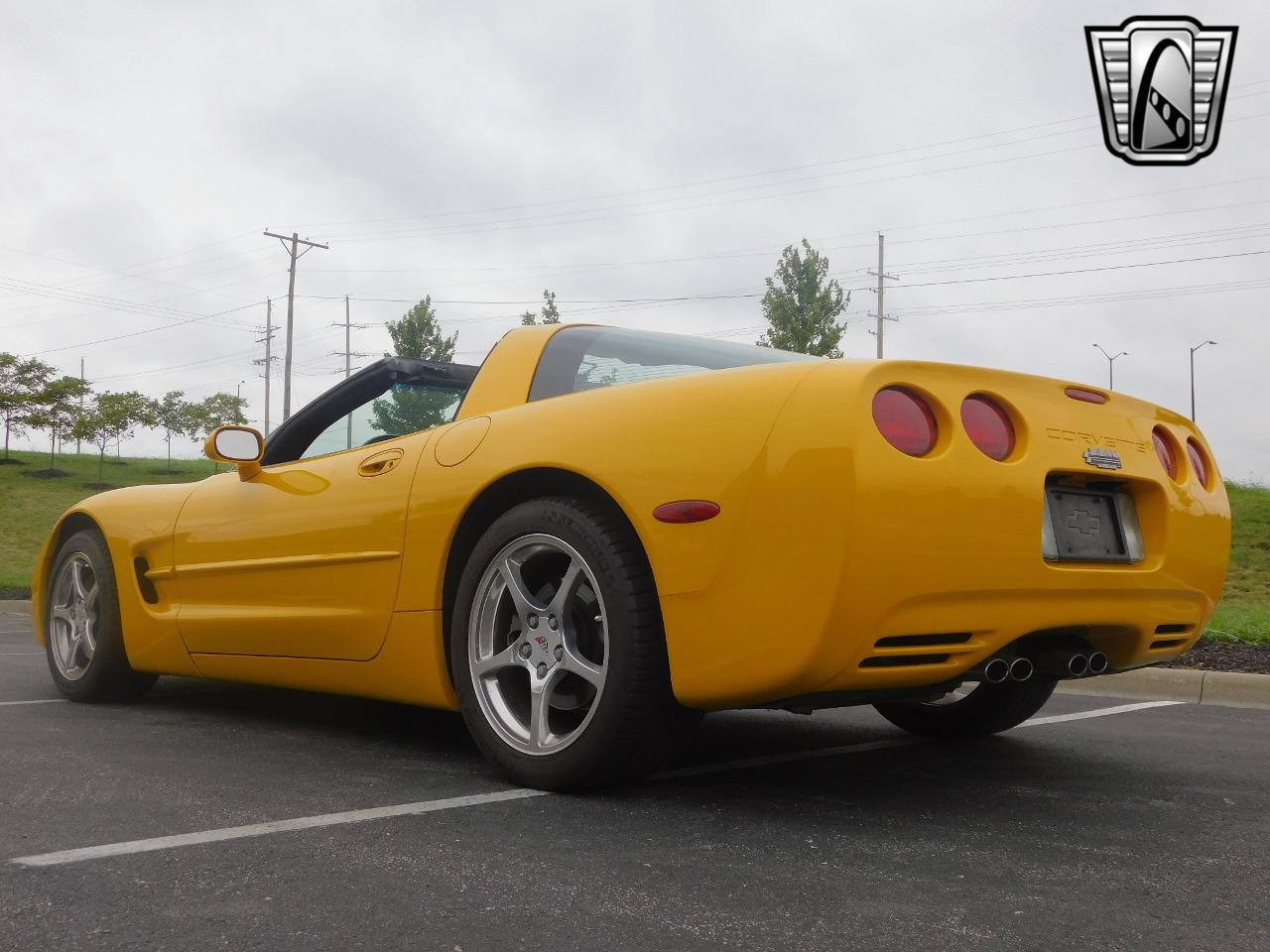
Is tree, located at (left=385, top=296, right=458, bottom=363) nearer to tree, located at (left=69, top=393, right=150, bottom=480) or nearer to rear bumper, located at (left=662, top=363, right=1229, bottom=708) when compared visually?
tree, located at (left=69, top=393, right=150, bottom=480)

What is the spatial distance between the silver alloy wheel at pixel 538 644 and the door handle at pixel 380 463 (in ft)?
2.07

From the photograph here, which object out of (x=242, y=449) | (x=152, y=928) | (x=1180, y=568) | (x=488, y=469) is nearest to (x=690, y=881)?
(x=152, y=928)

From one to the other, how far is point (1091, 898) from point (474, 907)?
44.6 inches

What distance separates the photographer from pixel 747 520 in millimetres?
2688

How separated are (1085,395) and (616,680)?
4.69 feet

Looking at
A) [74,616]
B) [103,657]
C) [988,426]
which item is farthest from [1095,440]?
[74,616]

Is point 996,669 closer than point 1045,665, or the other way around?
point 996,669

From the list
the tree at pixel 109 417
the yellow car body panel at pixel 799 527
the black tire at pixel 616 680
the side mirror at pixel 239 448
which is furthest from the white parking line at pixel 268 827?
the tree at pixel 109 417

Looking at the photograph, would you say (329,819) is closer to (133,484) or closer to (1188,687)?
(1188,687)

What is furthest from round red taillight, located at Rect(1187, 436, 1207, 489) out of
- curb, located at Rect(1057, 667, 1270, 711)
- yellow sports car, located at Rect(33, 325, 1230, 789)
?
curb, located at Rect(1057, 667, 1270, 711)

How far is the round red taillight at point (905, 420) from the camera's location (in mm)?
2721

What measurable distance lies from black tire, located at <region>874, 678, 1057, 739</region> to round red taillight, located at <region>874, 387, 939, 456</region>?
5.37 ft

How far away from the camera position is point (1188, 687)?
→ 5.99 meters

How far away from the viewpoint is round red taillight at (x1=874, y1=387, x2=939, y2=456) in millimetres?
2721
